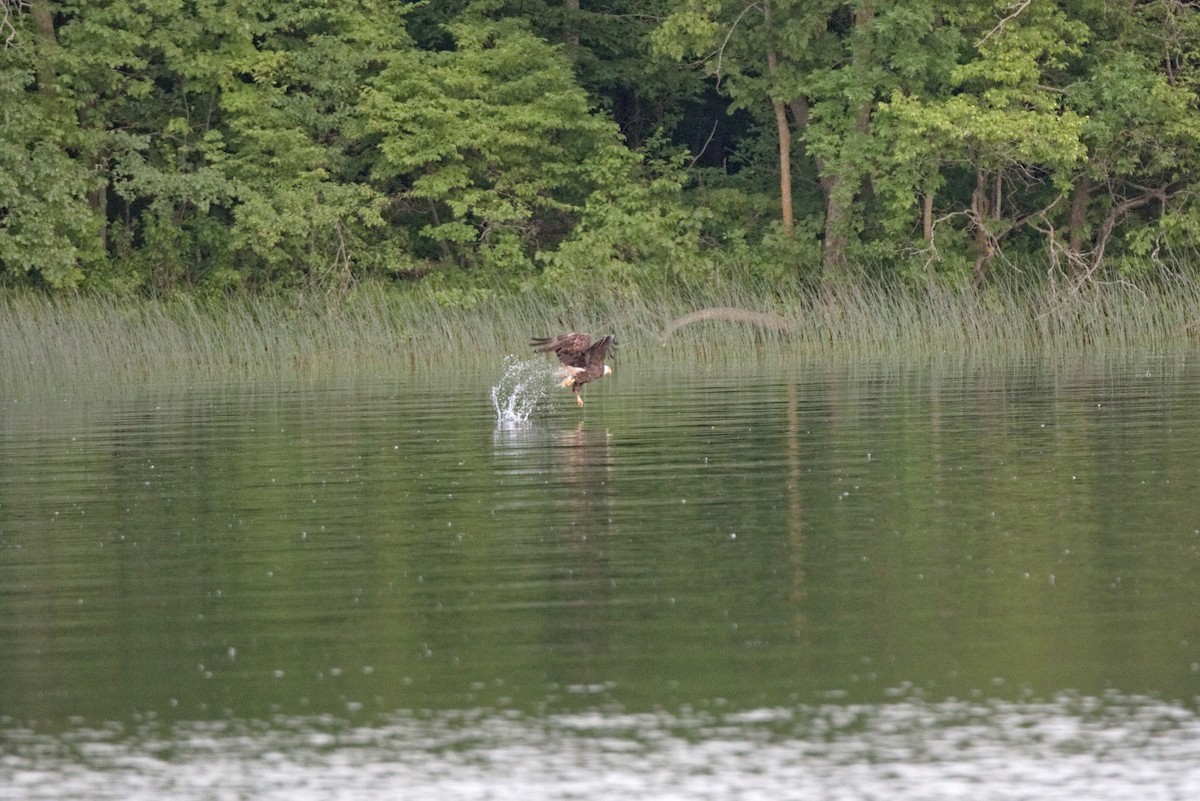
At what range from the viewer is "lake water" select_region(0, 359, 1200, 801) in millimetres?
6543

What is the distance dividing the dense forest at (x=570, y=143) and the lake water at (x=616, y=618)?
19.3m

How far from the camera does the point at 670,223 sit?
3856 centimetres

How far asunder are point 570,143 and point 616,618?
31.8 meters

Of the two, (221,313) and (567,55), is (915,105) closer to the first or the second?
(567,55)

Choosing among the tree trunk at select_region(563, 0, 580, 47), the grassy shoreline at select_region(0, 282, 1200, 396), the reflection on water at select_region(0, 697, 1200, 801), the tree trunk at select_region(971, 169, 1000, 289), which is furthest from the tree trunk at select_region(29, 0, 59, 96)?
the reflection on water at select_region(0, 697, 1200, 801)

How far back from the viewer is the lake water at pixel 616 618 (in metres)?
6.54

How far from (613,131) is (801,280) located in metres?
4.45

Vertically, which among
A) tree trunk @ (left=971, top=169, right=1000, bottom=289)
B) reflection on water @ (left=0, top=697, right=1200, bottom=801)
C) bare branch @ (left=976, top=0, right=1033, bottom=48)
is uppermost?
bare branch @ (left=976, top=0, right=1033, bottom=48)

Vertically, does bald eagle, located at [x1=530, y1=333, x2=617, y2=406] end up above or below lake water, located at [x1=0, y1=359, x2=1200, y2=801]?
above

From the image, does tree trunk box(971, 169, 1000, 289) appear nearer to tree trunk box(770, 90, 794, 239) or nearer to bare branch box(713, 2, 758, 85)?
tree trunk box(770, 90, 794, 239)

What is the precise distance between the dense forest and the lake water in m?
19.3

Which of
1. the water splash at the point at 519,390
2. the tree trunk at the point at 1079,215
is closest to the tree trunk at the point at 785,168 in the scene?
the tree trunk at the point at 1079,215

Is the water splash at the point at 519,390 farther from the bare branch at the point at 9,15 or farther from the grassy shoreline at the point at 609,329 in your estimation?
the bare branch at the point at 9,15

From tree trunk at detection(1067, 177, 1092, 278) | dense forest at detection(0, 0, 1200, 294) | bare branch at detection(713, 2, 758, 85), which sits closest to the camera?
dense forest at detection(0, 0, 1200, 294)
